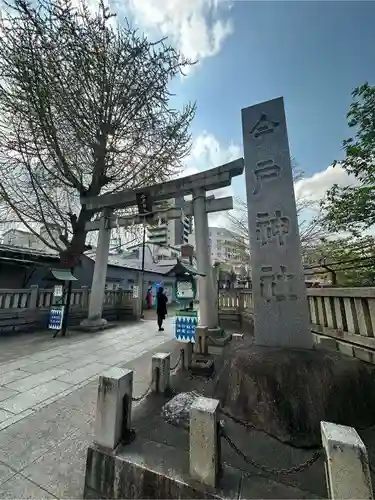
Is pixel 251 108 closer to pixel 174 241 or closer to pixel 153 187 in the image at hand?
pixel 153 187

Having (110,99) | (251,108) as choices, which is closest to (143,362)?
(251,108)

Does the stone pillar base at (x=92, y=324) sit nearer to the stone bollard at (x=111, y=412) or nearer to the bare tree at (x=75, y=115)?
the bare tree at (x=75, y=115)

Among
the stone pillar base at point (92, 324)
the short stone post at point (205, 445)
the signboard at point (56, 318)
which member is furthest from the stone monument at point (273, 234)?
the stone pillar base at point (92, 324)

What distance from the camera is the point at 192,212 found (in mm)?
8531

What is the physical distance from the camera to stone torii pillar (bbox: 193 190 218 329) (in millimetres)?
7270

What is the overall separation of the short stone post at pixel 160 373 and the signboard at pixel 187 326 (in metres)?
1.36

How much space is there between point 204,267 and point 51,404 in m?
5.27

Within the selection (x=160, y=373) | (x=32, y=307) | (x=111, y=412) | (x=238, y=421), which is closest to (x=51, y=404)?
(x=160, y=373)

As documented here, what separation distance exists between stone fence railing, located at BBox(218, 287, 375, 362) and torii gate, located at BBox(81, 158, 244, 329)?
3.26 meters

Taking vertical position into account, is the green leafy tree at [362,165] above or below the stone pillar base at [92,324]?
above

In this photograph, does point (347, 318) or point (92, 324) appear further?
point (92, 324)

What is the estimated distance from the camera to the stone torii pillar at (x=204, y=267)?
7.27 m

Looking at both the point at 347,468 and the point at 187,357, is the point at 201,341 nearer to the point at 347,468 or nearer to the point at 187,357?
the point at 187,357

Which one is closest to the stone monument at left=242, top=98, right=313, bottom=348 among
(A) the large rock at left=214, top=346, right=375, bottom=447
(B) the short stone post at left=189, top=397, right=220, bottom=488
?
(A) the large rock at left=214, top=346, right=375, bottom=447
